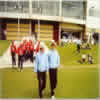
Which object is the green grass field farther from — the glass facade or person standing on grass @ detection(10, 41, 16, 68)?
the glass facade

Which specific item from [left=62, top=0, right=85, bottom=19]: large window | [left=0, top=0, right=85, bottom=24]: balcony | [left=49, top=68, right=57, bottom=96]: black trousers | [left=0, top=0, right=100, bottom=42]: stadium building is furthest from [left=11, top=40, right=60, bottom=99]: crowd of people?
[left=62, top=0, right=85, bottom=19]: large window

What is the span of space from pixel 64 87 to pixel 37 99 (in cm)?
49

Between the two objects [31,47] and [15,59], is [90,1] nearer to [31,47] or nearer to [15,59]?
[31,47]

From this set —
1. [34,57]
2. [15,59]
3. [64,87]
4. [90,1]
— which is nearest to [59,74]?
[64,87]

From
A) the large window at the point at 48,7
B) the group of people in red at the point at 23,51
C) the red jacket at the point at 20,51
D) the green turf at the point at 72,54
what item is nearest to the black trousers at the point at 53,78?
the green turf at the point at 72,54

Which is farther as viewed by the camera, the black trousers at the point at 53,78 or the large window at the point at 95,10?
the large window at the point at 95,10

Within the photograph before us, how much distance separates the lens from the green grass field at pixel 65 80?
9.91 ft

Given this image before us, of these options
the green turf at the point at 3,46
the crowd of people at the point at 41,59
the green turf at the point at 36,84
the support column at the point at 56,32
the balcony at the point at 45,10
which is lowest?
the green turf at the point at 36,84

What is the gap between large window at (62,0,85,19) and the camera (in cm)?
312

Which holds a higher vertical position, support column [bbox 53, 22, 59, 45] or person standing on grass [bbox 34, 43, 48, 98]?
support column [bbox 53, 22, 59, 45]

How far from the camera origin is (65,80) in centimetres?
306

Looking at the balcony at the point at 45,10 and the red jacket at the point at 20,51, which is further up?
the balcony at the point at 45,10

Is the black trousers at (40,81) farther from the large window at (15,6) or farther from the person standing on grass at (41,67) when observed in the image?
the large window at (15,6)

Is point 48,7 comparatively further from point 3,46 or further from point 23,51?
point 3,46
